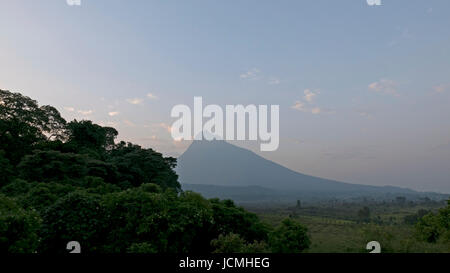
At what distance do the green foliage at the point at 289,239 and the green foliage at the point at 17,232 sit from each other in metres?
7.64

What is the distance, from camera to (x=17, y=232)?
5.83m

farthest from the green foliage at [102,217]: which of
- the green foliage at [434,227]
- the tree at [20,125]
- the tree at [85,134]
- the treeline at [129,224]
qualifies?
the tree at [85,134]

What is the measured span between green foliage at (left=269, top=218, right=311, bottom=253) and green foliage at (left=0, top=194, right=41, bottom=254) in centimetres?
764

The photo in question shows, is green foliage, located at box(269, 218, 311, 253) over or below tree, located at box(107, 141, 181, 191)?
below

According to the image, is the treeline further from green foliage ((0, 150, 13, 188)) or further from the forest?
green foliage ((0, 150, 13, 188))

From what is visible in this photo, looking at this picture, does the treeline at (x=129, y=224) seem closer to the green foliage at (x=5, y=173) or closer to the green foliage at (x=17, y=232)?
the green foliage at (x=17, y=232)

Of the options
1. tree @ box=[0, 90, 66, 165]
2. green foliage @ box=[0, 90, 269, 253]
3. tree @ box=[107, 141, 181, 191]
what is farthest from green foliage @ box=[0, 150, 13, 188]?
tree @ box=[107, 141, 181, 191]

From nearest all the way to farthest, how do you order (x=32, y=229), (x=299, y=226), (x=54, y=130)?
1. (x=32, y=229)
2. (x=299, y=226)
3. (x=54, y=130)

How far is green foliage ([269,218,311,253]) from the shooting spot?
30.0ft

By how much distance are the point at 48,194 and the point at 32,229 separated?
469 centimetres
